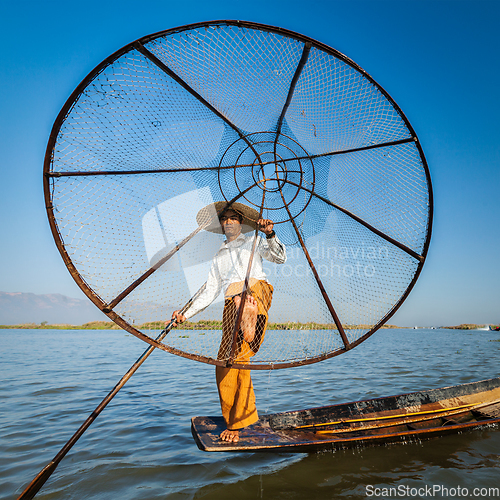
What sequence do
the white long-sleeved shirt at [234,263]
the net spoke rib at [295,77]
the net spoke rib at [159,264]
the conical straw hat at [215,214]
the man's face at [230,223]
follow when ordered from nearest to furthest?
the net spoke rib at [295,77] < the net spoke rib at [159,264] < the white long-sleeved shirt at [234,263] < the man's face at [230,223] < the conical straw hat at [215,214]

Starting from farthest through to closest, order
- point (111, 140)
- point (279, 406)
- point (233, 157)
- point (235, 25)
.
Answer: point (279, 406) → point (233, 157) → point (111, 140) → point (235, 25)

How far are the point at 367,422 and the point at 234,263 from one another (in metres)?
2.52

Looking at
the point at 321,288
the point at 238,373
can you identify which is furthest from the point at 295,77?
the point at 238,373

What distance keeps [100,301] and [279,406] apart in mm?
3461

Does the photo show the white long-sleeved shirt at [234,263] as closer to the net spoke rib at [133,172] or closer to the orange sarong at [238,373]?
the orange sarong at [238,373]

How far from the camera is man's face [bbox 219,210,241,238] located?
3.20 meters

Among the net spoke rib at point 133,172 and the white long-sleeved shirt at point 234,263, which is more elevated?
the net spoke rib at point 133,172

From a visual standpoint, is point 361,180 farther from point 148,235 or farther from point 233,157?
point 148,235

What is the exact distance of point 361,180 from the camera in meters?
3.38

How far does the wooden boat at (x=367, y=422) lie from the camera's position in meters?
2.87

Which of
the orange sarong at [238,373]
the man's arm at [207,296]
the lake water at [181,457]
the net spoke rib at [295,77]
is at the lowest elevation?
the lake water at [181,457]

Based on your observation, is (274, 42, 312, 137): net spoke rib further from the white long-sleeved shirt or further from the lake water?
the lake water

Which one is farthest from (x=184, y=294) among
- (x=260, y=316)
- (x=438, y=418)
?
(x=438, y=418)

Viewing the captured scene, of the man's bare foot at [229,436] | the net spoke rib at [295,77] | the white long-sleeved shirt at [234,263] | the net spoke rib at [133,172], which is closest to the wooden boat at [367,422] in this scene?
the man's bare foot at [229,436]
